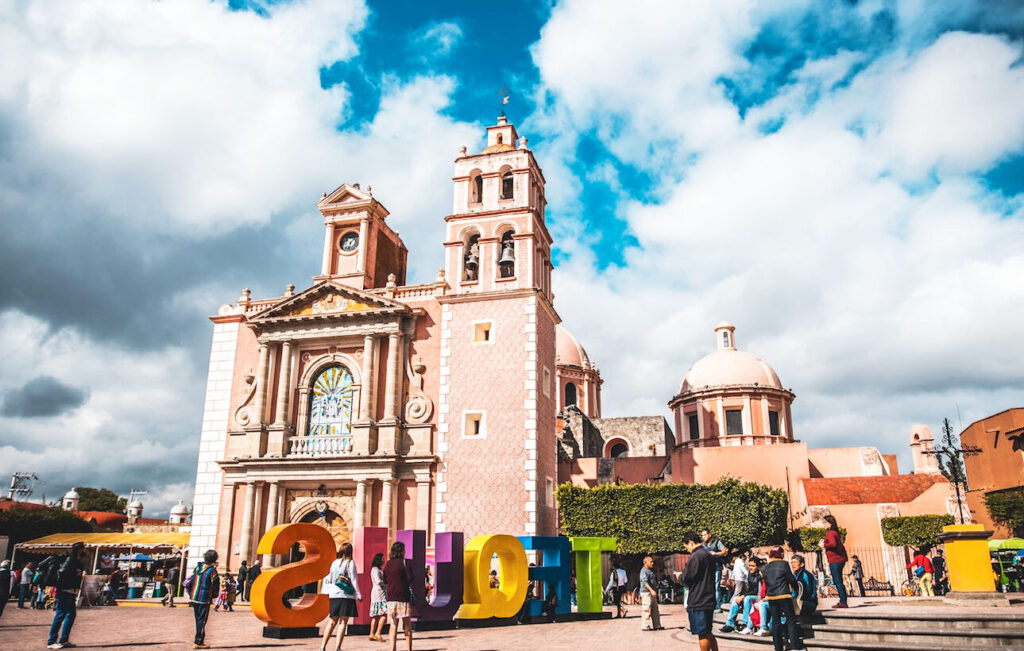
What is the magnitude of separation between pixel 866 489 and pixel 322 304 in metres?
22.3

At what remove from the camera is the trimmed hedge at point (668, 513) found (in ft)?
78.1

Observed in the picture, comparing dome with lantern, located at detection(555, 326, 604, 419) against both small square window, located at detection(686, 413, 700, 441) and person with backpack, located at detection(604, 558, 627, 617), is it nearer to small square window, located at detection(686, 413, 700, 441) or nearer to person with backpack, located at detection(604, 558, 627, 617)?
small square window, located at detection(686, 413, 700, 441)

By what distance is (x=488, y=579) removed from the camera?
50.3 feet

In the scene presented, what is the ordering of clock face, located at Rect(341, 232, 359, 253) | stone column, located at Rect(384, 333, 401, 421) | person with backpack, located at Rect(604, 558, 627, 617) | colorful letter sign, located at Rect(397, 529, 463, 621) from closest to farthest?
colorful letter sign, located at Rect(397, 529, 463, 621) → person with backpack, located at Rect(604, 558, 627, 617) → stone column, located at Rect(384, 333, 401, 421) → clock face, located at Rect(341, 232, 359, 253)

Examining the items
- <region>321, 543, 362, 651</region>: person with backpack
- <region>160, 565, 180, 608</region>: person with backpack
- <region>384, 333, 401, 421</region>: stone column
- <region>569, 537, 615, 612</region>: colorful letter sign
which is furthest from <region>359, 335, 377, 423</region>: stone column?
<region>321, 543, 362, 651</region>: person with backpack

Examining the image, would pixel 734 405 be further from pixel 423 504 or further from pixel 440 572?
pixel 440 572

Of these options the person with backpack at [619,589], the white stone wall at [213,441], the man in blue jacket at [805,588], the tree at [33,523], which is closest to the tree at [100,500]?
the tree at [33,523]

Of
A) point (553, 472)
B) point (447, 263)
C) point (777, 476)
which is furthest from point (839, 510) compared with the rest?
point (447, 263)

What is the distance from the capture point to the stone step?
9.75 meters

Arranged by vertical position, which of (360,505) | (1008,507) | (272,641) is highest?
(1008,507)

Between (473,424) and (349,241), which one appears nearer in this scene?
(473,424)

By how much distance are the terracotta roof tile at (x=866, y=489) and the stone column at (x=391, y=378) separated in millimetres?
17012

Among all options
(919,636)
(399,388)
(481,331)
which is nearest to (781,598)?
(919,636)

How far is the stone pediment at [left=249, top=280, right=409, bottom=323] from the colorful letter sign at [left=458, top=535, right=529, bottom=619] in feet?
39.7
